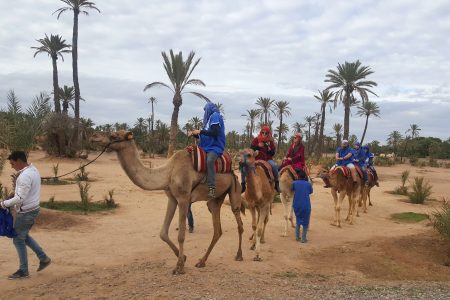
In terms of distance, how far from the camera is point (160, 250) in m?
8.17

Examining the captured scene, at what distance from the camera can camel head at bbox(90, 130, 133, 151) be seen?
243 inches

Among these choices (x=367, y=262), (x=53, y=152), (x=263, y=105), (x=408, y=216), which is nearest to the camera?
(x=367, y=262)

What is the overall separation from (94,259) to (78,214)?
4.04 meters

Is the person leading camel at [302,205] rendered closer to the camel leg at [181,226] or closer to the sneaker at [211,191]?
the sneaker at [211,191]

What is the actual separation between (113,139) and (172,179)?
1.10 m

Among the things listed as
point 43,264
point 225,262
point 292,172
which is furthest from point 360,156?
point 43,264

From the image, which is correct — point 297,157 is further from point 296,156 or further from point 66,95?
point 66,95

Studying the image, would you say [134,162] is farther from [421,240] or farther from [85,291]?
[421,240]

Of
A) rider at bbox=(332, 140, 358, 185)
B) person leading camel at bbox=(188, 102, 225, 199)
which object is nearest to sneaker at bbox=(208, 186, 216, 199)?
person leading camel at bbox=(188, 102, 225, 199)

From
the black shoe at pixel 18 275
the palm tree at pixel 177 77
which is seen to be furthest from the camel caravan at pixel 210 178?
the palm tree at pixel 177 77

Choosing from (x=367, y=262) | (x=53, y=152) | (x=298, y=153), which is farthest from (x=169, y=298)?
(x=53, y=152)

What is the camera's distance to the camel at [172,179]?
20.5 feet

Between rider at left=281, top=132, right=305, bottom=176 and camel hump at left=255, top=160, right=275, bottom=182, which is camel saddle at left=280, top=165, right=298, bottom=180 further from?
camel hump at left=255, top=160, right=275, bottom=182

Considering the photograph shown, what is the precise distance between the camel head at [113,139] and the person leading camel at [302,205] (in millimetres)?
4724
